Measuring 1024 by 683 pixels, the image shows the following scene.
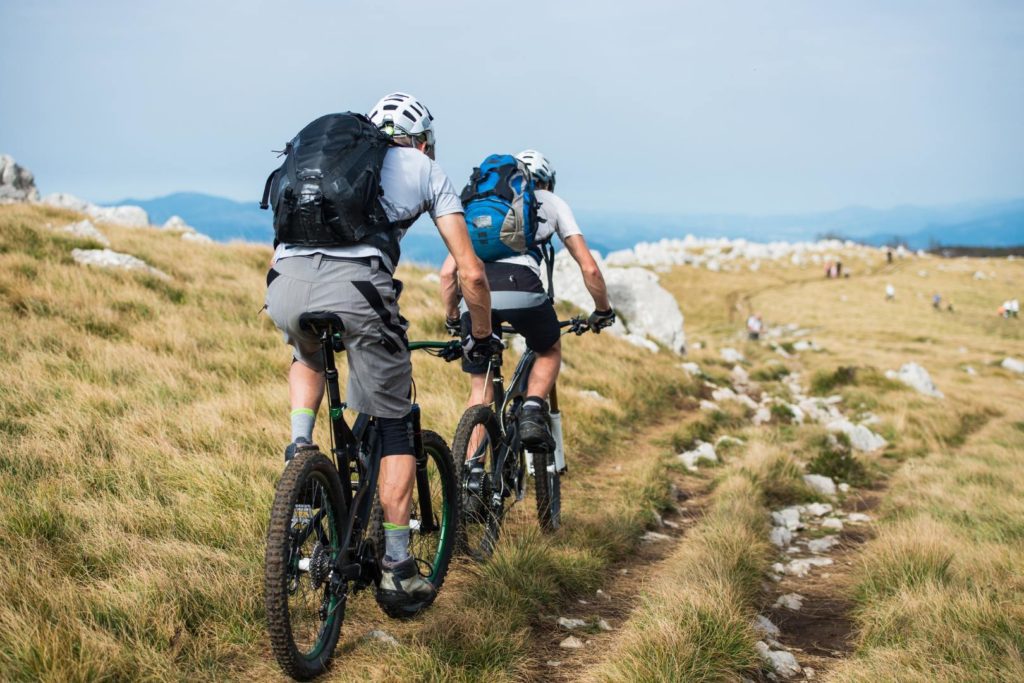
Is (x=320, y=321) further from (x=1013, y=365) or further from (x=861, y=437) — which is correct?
(x=1013, y=365)

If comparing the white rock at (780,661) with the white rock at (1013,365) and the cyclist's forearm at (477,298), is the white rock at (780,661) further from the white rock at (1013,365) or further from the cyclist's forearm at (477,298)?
the white rock at (1013,365)

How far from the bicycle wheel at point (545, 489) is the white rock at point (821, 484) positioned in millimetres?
4662

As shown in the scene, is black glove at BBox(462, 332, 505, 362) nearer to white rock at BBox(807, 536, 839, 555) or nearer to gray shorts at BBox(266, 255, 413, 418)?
gray shorts at BBox(266, 255, 413, 418)

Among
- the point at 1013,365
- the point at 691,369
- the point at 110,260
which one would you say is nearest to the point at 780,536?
the point at 691,369

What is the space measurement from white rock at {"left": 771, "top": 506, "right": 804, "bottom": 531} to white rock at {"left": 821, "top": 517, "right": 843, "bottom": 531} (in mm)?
259

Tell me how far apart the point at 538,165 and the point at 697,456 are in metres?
5.52

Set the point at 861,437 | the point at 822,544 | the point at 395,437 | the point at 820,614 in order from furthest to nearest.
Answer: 1. the point at 861,437
2. the point at 822,544
3. the point at 820,614
4. the point at 395,437

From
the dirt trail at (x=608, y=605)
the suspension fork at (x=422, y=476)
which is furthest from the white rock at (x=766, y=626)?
the suspension fork at (x=422, y=476)

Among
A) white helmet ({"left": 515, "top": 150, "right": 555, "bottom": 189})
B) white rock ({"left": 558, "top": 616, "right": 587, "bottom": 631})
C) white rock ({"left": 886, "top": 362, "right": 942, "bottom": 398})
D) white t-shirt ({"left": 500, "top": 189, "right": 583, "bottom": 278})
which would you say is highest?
white helmet ({"left": 515, "top": 150, "right": 555, "bottom": 189})

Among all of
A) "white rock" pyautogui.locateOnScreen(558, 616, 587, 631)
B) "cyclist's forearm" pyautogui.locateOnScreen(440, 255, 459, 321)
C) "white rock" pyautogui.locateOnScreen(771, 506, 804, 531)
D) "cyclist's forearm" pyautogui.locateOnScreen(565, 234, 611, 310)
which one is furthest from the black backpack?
"white rock" pyautogui.locateOnScreen(771, 506, 804, 531)

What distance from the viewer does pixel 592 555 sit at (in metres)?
5.60

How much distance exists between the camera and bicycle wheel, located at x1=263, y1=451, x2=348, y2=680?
3.11 m

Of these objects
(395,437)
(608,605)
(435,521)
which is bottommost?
(608,605)

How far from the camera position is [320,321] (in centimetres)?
337
